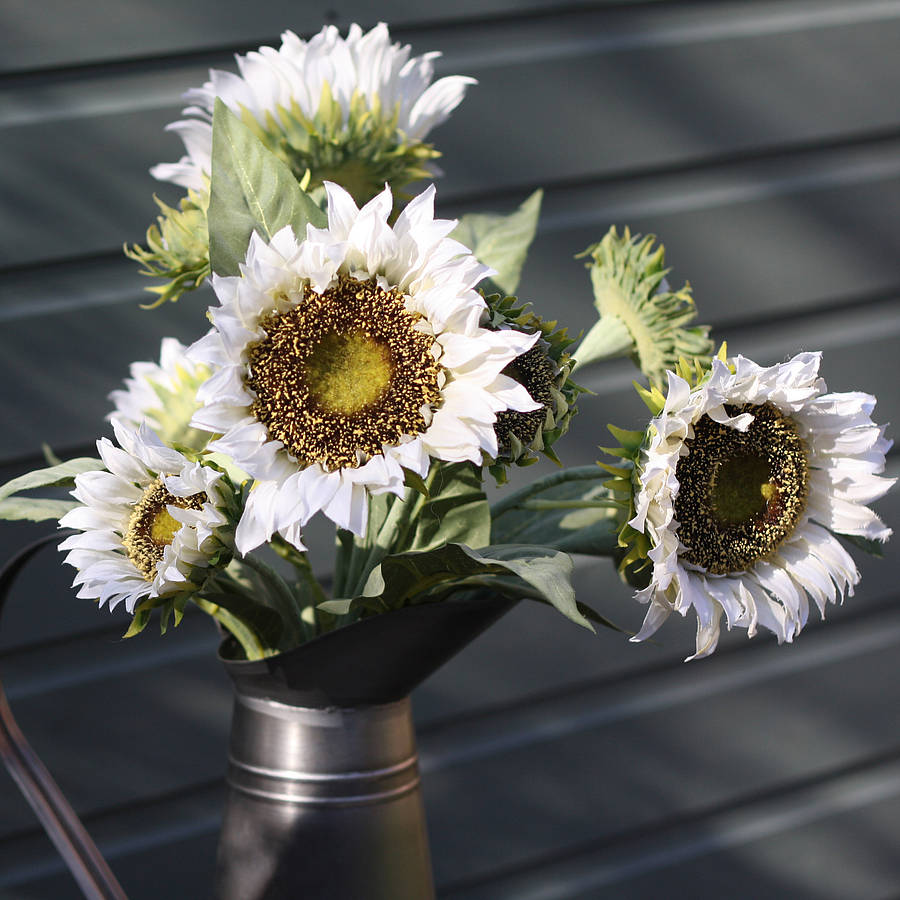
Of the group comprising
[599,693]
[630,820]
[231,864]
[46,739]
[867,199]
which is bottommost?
[630,820]

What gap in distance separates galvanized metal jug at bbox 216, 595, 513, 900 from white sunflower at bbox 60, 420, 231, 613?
95 millimetres

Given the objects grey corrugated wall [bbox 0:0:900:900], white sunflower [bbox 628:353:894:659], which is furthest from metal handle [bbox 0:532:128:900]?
grey corrugated wall [bbox 0:0:900:900]

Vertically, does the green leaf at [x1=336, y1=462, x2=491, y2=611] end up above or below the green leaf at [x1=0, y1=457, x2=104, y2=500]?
below

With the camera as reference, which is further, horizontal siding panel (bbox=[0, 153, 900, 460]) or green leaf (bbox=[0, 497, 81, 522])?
horizontal siding panel (bbox=[0, 153, 900, 460])

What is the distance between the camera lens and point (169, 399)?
0.60 m

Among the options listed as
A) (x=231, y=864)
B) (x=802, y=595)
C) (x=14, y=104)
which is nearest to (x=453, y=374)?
(x=802, y=595)

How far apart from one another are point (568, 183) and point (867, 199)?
343 millimetres

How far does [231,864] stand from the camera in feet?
1.68

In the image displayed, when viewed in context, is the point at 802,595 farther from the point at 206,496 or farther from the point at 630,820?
the point at 630,820

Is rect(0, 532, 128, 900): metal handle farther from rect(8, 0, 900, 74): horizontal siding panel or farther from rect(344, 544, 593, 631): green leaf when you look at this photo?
rect(8, 0, 900, 74): horizontal siding panel

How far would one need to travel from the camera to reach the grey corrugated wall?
0.84 meters

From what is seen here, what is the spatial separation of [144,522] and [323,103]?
0.23 meters

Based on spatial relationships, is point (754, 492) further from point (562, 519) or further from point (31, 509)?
point (31, 509)

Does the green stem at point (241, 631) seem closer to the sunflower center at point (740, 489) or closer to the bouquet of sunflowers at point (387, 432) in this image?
the bouquet of sunflowers at point (387, 432)
